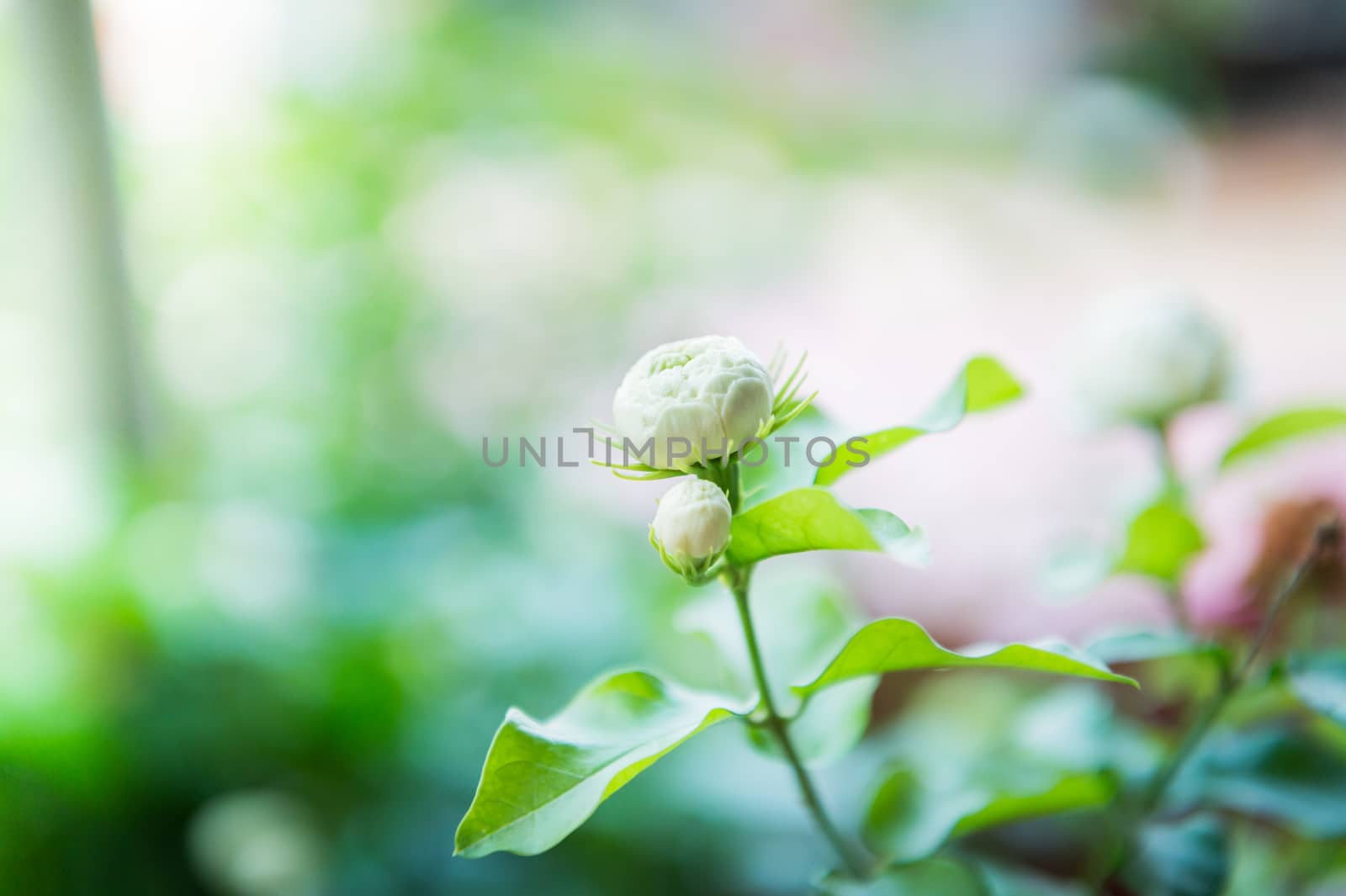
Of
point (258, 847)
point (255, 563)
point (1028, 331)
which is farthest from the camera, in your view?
point (1028, 331)

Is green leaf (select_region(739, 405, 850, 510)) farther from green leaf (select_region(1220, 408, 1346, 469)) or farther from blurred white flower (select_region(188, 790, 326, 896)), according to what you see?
blurred white flower (select_region(188, 790, 326, 896))

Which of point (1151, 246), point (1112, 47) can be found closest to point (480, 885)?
point (1151, 246)

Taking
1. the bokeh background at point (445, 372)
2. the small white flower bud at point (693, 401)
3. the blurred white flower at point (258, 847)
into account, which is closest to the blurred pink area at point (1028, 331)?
the bokeh background at point (445, 372)

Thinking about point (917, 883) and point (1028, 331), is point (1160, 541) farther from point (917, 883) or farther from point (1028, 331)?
point (1028, 331)

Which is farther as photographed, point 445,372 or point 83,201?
point 445,372

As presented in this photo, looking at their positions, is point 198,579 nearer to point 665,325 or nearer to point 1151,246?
point 665,325

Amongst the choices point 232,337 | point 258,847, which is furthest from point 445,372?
point 258,847
